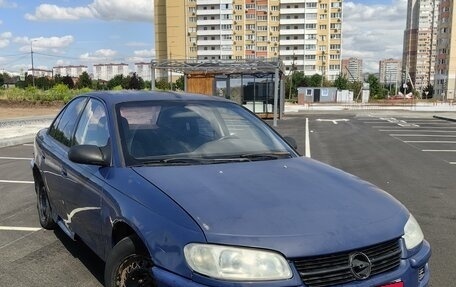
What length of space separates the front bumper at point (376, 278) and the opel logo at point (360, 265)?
0.03m

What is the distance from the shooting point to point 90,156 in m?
3.18

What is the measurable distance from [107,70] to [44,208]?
560 feet

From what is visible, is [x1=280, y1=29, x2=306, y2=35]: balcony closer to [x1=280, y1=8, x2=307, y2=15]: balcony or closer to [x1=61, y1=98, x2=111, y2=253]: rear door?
[x1=280, y1=8, x2=307, y2=15]: balcony

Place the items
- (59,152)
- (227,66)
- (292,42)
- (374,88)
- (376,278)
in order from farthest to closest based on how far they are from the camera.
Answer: (292,42), (374,88), (227,66), (59,152), (376,278)

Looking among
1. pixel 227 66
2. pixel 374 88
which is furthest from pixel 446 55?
pixel 227 66

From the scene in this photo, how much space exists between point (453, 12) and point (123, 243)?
110 m

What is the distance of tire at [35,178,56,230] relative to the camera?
4.97m

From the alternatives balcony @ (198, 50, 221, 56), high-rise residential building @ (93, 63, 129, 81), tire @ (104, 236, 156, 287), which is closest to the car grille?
tire @ (104, 236, 156, 287)

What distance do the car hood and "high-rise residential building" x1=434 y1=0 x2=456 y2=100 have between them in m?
97.4

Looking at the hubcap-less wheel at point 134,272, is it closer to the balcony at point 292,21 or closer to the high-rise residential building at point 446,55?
the high-rise residential building at point 446,55

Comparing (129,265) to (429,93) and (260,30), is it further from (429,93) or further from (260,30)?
(260,30)

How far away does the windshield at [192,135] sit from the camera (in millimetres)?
3293

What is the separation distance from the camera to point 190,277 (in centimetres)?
224

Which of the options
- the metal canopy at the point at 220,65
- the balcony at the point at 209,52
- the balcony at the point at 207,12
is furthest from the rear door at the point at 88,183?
the balcony at the point at 207,12
